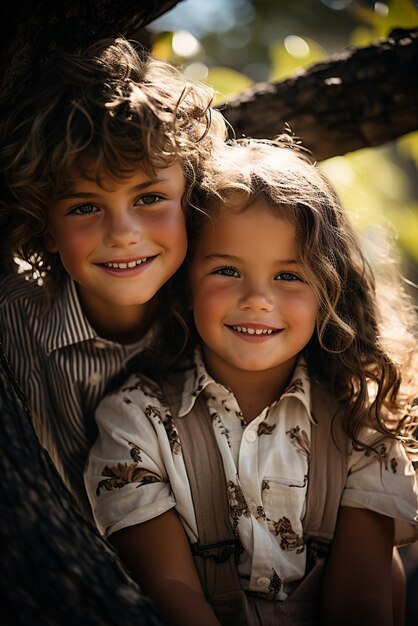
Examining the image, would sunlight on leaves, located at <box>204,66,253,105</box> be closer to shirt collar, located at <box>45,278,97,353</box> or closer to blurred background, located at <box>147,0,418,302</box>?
blurred background, located at <box>147,0,418,302</box>

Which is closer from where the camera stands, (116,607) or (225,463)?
(116,607)

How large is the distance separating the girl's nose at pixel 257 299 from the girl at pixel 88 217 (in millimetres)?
244

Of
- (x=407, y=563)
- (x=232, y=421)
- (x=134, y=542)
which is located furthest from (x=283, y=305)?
(x=407, y=563)

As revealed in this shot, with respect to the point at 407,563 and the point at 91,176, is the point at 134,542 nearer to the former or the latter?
the point at 91,176

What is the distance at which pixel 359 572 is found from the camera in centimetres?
216

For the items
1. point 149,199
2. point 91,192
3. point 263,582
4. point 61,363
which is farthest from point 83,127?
point 263,582

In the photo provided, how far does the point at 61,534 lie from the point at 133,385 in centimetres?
95

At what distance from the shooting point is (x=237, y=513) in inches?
84.4

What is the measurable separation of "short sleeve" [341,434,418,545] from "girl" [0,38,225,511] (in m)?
0.81

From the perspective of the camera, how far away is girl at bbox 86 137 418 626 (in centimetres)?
211

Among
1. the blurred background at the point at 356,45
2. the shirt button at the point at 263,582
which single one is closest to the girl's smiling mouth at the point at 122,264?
the blurred background at the point at 356,45

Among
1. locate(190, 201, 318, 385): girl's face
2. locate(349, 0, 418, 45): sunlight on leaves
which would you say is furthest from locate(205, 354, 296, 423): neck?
locate(349, 0, 418, 45): sunlight on leaves

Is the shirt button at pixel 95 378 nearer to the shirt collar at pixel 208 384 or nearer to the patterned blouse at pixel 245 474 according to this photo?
the patterned blouse at pixel 245 474

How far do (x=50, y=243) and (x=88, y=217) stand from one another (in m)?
0.25
